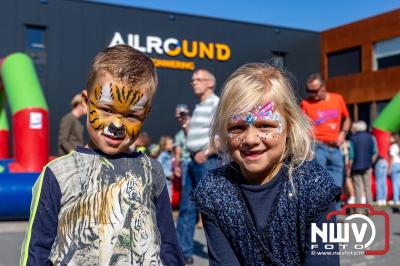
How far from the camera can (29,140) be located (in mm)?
7816

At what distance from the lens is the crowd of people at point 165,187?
5.98ft

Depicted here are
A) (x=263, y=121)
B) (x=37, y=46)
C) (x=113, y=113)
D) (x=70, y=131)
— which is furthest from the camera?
(x=37, y=46)

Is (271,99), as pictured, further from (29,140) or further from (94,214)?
(29,140)

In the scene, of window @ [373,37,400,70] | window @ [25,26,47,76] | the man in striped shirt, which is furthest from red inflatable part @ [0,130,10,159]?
window @ [373,37,400,70]

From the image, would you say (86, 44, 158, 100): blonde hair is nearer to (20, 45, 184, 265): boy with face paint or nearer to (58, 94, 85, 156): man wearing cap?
(20, 45, 184, 265): boy with face paint

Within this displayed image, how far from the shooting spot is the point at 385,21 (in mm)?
20391

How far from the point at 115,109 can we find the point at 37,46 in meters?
16.2

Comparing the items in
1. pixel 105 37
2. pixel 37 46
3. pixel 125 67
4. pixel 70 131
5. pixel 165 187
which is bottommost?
pixel 165 187

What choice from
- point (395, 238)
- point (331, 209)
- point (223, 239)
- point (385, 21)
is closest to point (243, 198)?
point (223, 239)

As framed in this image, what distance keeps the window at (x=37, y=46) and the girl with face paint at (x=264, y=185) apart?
52.0ft

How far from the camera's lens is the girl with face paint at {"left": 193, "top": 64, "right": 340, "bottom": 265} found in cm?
199

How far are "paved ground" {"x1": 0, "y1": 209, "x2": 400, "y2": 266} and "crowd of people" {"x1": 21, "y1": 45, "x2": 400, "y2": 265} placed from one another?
2.69 m

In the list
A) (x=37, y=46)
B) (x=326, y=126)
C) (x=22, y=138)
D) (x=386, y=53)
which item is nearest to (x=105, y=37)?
(x=37, y=46)

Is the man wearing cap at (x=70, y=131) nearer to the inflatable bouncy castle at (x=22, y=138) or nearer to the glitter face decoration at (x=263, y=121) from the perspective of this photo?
the inflatable bouncy castle at (x=22, y=138)
